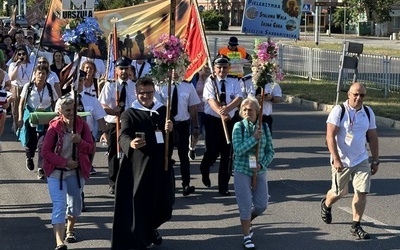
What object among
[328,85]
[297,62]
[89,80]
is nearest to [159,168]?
[89,80]

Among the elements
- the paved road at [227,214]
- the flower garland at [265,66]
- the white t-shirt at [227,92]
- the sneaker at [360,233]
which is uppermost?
the flower garland at [265,66]

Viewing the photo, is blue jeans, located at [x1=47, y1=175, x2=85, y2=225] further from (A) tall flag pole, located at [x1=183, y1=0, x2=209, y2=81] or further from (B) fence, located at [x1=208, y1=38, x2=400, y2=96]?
(B) fence, located at [x1=208, y1=38, x2=400, y2=96]

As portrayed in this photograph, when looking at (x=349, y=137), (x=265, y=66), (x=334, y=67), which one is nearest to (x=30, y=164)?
(x=265, y=66)

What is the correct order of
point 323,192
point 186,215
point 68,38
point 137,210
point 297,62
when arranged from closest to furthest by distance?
point 137,210 < point 68,38 < point 186,215 < point 323,192 < point 297,62

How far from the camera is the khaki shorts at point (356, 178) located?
8.97m

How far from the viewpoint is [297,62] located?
30.9 meters

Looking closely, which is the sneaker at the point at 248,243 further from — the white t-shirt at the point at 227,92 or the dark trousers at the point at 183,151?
the white t-shirt at the point at 227,92

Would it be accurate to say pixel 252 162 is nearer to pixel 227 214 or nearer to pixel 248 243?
pixel 248 243

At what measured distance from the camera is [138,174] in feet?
26.1

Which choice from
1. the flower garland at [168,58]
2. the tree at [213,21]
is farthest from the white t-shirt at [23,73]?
the tree at [213,21]

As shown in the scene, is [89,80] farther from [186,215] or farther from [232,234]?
[232,234]

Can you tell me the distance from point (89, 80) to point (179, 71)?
9.03 feet

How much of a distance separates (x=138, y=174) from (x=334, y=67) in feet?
71.0

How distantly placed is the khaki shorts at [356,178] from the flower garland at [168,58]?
6.93ft
